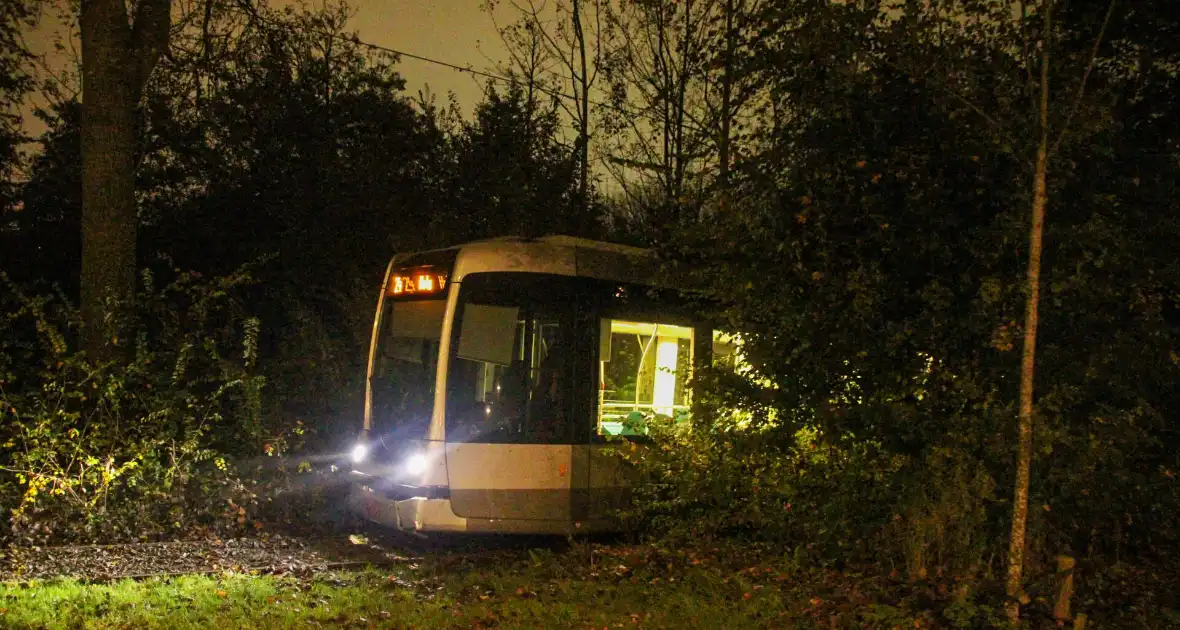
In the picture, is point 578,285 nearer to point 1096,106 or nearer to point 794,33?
point 794,33

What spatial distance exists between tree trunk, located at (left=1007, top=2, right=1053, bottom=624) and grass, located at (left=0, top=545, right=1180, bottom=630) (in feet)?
1.01

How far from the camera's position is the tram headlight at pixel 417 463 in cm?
879

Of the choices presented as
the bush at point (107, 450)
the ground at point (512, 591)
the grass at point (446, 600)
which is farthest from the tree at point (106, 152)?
the grass at point (446, 600)

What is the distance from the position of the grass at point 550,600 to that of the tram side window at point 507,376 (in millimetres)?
1275

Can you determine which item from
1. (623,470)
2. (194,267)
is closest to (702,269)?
(623,470)

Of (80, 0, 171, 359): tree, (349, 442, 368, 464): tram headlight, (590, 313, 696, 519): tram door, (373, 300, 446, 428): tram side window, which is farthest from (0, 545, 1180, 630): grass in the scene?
(80, 0, 171, 359): tree

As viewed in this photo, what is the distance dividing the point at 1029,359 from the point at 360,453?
20.7ft

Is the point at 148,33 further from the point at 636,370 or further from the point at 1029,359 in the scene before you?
the point at 1029,359

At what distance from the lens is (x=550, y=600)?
7.45m

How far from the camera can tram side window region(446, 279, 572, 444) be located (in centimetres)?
882

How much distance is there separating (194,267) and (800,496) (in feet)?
42.5

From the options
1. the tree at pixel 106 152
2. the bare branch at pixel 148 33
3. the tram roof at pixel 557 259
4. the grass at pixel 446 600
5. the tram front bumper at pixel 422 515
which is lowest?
the grass at pixel 446 600

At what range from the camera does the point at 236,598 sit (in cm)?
741

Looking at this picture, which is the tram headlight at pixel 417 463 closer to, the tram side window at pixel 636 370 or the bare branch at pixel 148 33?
the tram side window at pixel 636 370
